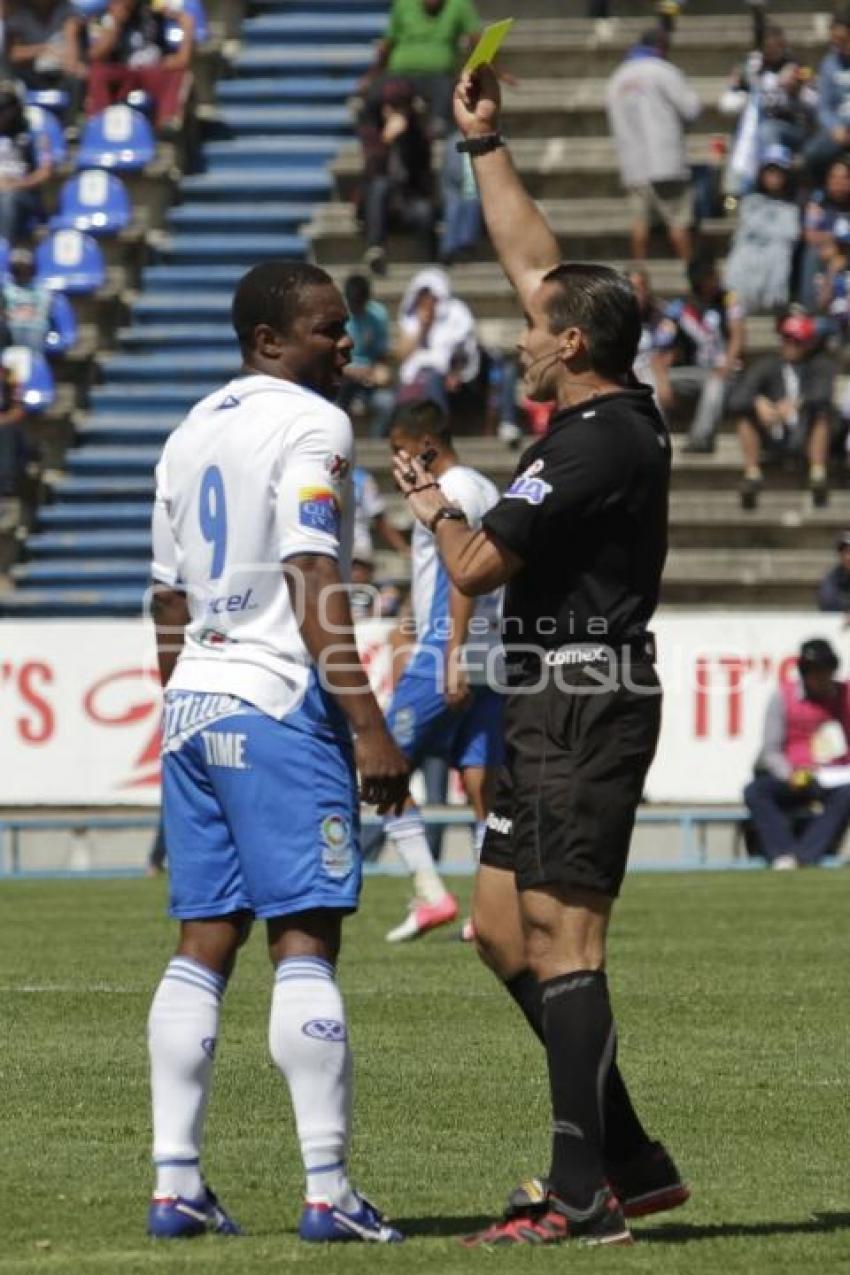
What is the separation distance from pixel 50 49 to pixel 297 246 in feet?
12.1

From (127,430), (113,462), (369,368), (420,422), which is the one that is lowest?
(113,462)

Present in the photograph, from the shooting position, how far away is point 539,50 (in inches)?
1195

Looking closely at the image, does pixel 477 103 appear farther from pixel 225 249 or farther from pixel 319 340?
pixel 225 249

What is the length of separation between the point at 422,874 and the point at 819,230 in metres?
13.3

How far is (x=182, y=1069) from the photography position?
22.4 ft

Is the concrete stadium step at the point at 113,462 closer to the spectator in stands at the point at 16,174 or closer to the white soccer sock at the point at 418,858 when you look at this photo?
the spectator in stands at the point at 16,174

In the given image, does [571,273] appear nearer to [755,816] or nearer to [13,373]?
[755,816]

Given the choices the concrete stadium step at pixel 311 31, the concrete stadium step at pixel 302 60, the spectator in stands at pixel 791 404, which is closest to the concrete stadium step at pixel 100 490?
the spectator in stands at pixel 791 404

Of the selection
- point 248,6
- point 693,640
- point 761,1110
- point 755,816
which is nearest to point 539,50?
point 248,6

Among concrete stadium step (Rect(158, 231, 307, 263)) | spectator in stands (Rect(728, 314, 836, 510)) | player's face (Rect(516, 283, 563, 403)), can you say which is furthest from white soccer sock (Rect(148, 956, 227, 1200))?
concrete stadium step (Rect(158, 231, 307, 263))

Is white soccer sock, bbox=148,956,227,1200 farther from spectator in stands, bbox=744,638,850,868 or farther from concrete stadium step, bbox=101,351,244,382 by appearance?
concrete stadium step, bbox=101,351,244,382

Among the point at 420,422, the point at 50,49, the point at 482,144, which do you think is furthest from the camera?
the point at 50,49

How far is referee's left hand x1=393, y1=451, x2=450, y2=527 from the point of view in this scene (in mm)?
7047

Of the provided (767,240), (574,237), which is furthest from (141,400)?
(767,240)
